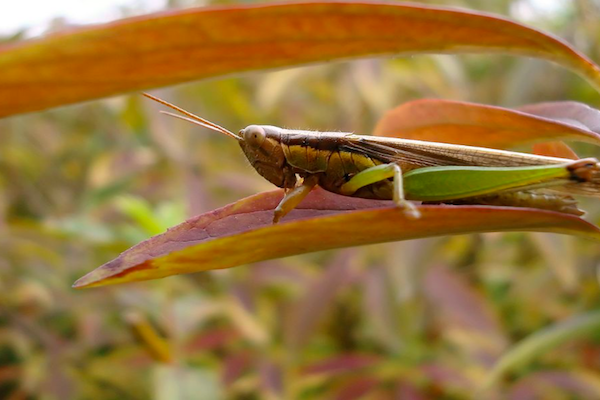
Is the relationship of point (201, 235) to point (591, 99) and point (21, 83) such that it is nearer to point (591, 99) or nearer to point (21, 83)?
point (21, 83)

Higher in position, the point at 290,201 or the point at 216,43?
the point at 216,43

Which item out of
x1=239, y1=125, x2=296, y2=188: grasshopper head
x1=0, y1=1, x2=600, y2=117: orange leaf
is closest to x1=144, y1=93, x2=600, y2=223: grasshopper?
x1=239, y1=125, x2=296, y2=188: grasshopper head

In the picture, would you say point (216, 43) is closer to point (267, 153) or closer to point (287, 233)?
point (287, 233)

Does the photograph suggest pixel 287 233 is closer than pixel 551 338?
Yes

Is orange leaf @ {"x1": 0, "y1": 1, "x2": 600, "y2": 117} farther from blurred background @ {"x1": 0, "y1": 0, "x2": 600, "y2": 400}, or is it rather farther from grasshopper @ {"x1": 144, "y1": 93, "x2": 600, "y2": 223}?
blurred background @ {"x1": 0, "y1": 0, "x2": 600, "y2": 400}

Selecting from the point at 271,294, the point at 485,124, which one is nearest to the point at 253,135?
the point at 485,124

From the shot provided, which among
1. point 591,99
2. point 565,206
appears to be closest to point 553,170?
point 565,206

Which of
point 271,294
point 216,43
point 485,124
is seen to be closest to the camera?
point 216,43
